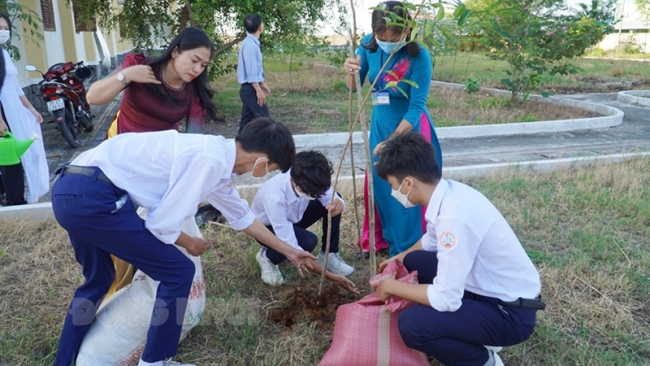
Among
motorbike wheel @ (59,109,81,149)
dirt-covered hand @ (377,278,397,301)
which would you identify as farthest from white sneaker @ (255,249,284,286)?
motorbike wheel @ (59,109,81,149)

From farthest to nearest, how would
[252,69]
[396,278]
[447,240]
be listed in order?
[252,69] < [396,278] < [447,240]

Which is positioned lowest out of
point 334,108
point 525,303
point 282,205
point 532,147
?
point 532,147

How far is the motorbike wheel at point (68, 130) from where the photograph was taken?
6395 millimetres

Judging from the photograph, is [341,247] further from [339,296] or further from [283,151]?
[283,151]

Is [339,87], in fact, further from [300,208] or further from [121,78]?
[121,78]

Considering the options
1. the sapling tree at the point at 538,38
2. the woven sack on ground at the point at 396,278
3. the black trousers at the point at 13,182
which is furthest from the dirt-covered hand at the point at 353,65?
the sapling tree at the point at 538,38

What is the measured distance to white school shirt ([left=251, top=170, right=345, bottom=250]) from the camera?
3.03 meters

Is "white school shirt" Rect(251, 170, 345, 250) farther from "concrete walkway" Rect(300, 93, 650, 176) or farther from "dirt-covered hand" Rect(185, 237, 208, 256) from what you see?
"concrete walkway" Rect(300, 93, 650, 176)

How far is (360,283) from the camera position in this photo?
128 inches

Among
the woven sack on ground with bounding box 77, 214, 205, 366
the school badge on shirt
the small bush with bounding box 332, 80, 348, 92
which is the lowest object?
the woven sack on ground with bounding box 77, 214, 205, 366

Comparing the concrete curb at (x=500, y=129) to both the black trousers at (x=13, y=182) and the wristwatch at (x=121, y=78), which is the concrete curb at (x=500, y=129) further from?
the wristwatch at (x=121, y=78)

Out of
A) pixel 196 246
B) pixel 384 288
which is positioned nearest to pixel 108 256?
pixel 196 246

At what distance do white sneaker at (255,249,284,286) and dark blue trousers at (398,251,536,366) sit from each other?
1176mm

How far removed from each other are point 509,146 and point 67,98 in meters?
5.80
